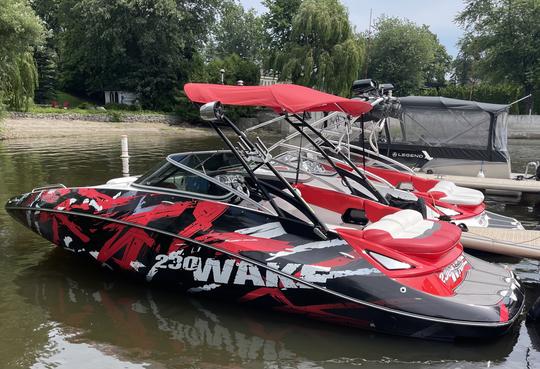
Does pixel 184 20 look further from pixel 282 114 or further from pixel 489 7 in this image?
pixel 282 114

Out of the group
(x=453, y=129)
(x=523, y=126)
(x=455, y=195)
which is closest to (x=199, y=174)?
(x=455, y=195)

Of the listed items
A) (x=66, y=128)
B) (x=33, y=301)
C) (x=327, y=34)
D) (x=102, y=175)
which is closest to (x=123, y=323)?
(x=33, y=301)

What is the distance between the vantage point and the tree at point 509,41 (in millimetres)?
37312

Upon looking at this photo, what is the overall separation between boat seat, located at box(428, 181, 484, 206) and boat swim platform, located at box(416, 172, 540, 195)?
2.48m

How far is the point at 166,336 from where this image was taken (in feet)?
14.5

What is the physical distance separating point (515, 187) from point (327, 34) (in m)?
27.5

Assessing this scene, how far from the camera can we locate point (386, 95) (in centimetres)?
956

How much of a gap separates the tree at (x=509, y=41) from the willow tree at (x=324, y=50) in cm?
1113

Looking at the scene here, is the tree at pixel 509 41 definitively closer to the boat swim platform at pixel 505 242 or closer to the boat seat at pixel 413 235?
the boat swim platform at pixel 505 242

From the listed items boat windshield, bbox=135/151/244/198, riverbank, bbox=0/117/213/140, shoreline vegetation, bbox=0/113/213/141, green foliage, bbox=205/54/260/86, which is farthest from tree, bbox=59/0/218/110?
boat windshield, bbox=135/151/244/198

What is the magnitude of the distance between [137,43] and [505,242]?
128 ft

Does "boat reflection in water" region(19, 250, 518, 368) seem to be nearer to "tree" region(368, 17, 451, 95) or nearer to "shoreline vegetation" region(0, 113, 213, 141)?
"shoreline vegetation" region(0, 113, 213, 141)

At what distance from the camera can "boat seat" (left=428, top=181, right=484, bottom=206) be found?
7.85 m

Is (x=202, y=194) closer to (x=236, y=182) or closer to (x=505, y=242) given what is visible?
(x=236, y=182)
